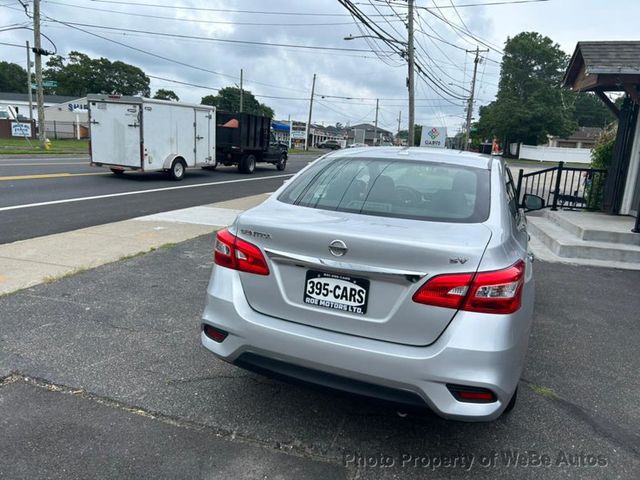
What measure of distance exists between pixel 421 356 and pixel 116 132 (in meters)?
15.7

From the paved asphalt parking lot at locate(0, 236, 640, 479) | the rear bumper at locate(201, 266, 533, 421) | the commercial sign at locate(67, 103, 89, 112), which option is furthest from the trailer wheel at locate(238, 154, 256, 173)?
the commercial sign at locate(67, 103, 89, 112)

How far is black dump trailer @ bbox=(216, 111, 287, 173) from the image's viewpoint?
2067 cm

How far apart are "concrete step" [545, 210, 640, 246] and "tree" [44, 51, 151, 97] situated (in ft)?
278

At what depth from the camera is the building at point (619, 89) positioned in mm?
8273

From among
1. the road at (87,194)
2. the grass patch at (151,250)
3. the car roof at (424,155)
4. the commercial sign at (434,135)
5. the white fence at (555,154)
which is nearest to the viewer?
the car roof at (424,155)

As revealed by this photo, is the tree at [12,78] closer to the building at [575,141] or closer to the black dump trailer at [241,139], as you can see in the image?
the black dump trailer at [241,139]

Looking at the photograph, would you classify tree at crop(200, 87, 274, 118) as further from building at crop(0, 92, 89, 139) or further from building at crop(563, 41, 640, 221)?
building at crop(563, 41, 640, 221)

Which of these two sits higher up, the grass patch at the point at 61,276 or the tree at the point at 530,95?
the tree at the point at 530,95

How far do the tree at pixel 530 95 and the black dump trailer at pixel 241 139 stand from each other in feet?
147

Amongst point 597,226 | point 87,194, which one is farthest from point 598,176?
point 87,194

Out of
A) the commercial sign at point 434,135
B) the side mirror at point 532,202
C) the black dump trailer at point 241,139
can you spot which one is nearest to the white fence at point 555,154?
the commercial sign at point 434,135

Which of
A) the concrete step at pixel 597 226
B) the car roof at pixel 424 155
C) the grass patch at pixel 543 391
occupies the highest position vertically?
the car roof at pixel 424 155

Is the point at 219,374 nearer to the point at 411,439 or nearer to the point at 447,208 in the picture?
the point at 411,439

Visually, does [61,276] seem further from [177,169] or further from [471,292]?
[177,169]
